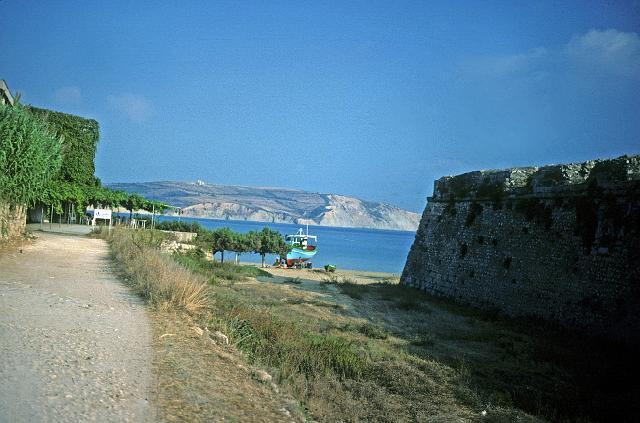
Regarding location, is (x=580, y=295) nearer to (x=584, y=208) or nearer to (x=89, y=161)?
(x=584, y=208)

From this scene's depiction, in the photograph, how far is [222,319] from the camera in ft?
32.2

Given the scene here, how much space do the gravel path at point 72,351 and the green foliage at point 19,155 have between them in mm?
6157

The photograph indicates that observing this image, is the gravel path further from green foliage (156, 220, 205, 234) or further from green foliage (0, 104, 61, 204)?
green foliage (156, 220, 205, 234)

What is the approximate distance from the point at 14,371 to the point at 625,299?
13.2 metres

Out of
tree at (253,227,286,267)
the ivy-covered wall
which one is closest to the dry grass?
the ivy-covered wall

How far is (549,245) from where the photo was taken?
1582 centimetres

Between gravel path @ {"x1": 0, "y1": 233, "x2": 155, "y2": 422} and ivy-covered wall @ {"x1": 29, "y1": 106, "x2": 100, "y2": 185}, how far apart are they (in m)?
28.2

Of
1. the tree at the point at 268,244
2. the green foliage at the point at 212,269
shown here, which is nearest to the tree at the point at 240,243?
the tree at the point at 268,244

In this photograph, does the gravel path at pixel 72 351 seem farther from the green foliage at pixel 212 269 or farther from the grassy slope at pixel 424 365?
the green foliage at pixel 212 269

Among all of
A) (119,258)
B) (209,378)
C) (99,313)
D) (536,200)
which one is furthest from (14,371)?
(536,200)

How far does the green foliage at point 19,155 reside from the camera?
52.5ft

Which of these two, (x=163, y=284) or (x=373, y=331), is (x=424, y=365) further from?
(x=163, y=284)

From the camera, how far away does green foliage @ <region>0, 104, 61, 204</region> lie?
1602cm

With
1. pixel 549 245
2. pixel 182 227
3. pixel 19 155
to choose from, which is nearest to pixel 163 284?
pixel 19 155
